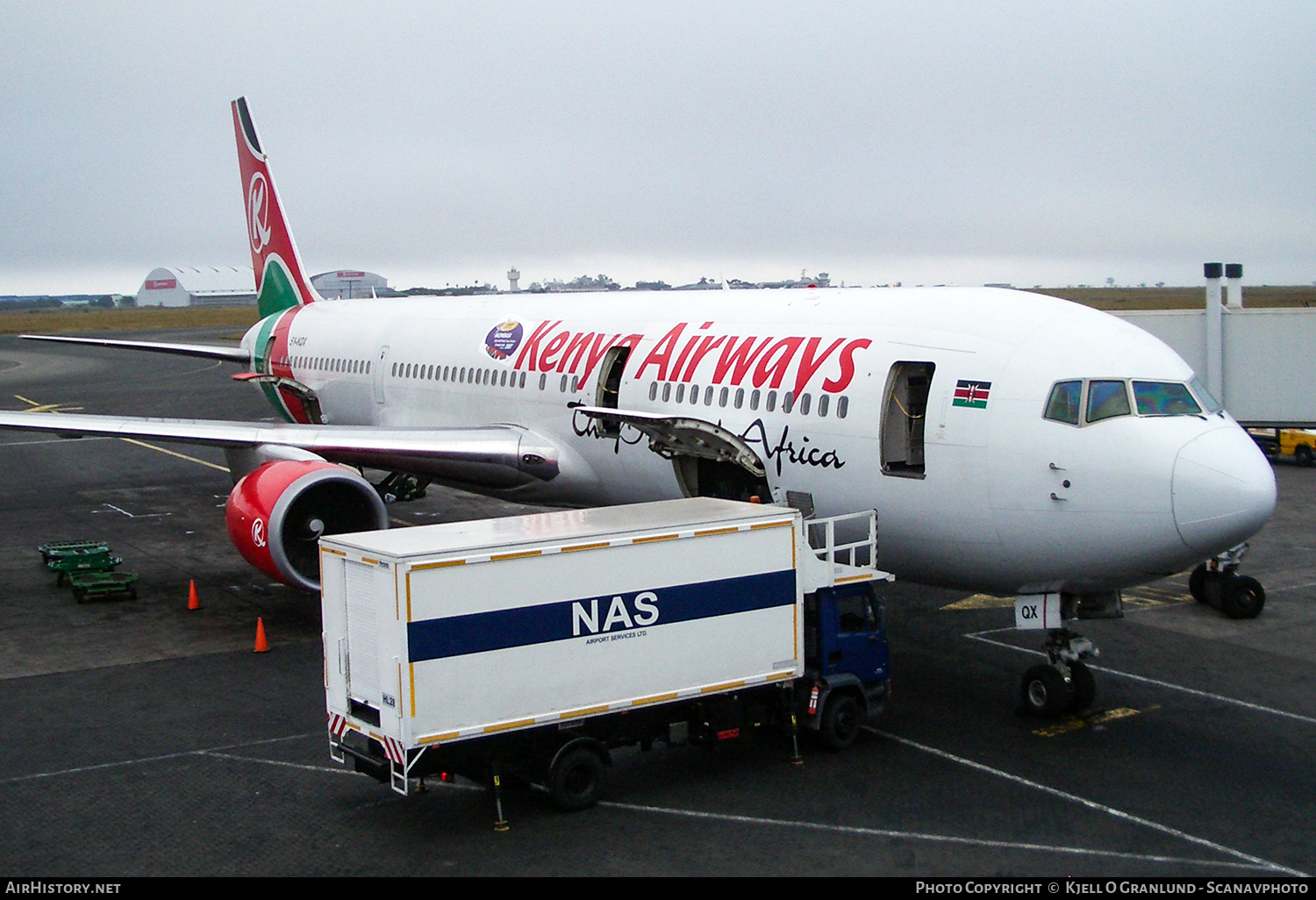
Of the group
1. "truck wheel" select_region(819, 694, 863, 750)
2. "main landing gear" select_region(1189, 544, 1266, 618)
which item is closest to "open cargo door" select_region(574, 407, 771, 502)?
"truck wheel" select_region(819, 694, 863, 750)

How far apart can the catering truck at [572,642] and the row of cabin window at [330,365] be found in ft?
48.0

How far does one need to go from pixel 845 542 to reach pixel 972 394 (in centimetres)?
255

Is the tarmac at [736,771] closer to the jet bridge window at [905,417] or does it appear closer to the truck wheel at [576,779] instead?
the truck wheel at [576,779]

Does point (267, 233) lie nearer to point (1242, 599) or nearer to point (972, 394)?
point (972, 394)

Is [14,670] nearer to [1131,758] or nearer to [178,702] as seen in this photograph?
[178,702]

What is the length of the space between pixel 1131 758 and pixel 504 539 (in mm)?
7127

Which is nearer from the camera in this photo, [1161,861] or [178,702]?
[1161,861]

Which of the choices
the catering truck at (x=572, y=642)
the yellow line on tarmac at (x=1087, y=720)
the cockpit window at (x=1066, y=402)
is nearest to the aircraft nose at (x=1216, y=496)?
the cockpit window at (x=1066, y=402)

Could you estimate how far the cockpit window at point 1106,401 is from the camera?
13.6 meters

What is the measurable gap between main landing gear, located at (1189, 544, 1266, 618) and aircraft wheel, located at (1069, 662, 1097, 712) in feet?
18.2

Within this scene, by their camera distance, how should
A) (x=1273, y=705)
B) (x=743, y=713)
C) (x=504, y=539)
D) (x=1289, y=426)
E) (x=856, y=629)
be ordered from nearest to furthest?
(x=504, y=539), (x=743, y=713), (x=856, y=629), (x=1273, y=705), (x=1289, y=426)

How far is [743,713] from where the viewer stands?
1340 centimetres

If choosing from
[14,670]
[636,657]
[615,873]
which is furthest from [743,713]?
[14,670]

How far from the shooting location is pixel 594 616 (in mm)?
12180
